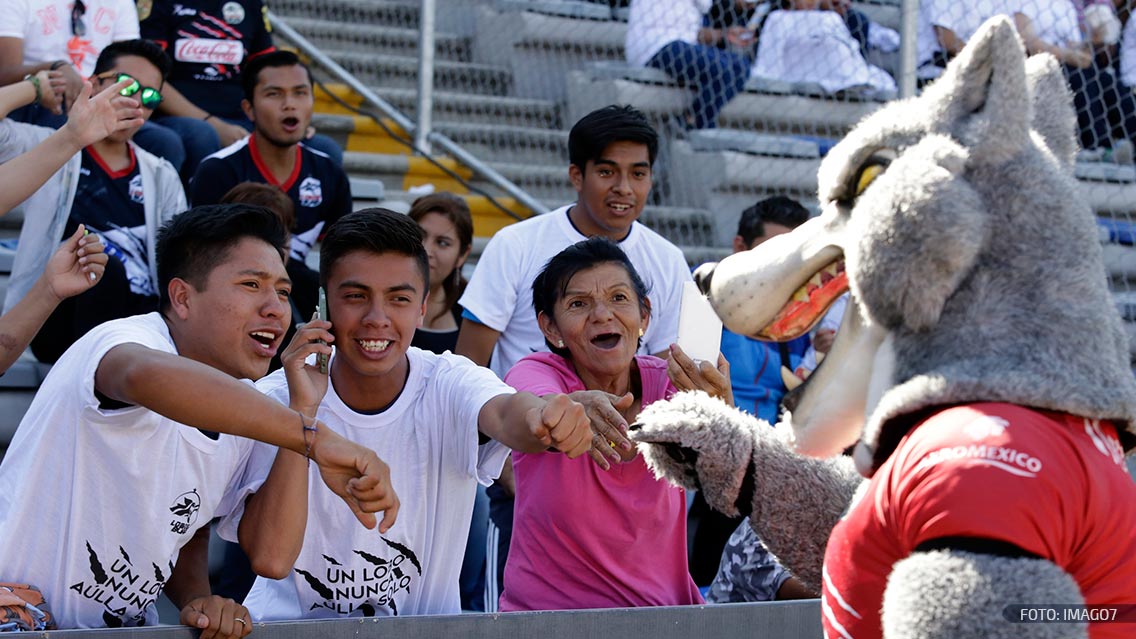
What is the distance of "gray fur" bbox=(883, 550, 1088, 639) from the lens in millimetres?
1528

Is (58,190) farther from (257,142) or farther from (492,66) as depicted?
(492,66)

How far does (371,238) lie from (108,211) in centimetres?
157

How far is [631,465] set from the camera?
3.00 meters

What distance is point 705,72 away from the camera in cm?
614

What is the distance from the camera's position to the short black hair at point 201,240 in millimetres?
2771

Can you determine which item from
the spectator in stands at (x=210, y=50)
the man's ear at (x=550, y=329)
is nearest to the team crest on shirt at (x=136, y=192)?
the spectator in stands at (x=210, y=50)

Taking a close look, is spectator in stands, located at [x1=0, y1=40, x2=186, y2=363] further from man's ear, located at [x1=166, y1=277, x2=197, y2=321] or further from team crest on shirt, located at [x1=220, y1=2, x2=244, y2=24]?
man's ear, located at [x1=166, y1=277, x2=197, y2=321]

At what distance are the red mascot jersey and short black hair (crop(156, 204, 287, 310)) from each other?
5.21ft

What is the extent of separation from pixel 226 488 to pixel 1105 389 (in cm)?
178

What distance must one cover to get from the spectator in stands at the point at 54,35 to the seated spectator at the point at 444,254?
4.23 ft

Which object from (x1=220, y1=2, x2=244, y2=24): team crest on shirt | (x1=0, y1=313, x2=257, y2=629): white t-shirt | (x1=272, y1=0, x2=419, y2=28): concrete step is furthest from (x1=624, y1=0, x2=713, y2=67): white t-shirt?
(x1=0, y1=313, x2=257, y2=629): white t-shirt

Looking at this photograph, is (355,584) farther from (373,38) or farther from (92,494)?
(373,38)

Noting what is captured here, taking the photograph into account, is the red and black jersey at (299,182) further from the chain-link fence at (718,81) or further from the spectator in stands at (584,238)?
the chain-link fence at (718,81)

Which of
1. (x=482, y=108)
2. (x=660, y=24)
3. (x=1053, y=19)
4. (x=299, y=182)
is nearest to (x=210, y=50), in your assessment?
(x=299, y=182)
